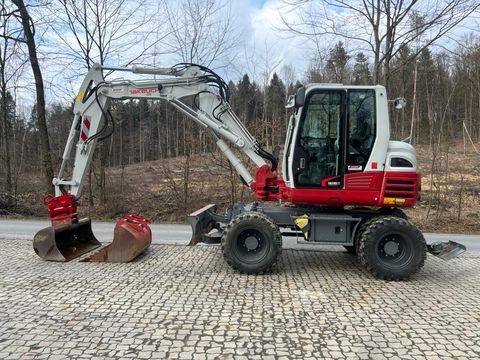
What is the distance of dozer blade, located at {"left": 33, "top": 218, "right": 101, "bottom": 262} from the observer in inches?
305

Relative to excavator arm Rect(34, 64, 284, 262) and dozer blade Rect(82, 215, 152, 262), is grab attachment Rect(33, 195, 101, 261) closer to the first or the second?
excavator arm Rect(34, 64, 284, 262)

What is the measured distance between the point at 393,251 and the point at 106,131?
5.93 m

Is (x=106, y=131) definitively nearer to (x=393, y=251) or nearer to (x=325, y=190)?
(x=325, y=190)

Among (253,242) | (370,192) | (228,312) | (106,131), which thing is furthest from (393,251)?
(106,131)

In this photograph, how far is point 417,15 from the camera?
12.9m

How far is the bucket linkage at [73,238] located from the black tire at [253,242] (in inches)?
79.1

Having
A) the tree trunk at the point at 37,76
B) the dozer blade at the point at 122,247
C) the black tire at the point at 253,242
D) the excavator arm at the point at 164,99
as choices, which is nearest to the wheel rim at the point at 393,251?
the black tire at the point at 253,242

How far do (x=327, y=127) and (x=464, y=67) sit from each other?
18.9 m

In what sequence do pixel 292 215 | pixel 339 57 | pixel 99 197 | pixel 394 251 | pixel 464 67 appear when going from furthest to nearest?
pixel 464 67 < pixel 99 197 < pixel 339 57 < pixel 292 215 < pixel 394 251

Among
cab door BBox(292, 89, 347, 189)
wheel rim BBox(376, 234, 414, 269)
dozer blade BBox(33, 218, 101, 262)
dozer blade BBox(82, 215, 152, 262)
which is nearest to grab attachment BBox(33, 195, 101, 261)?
dozer blade BBox(33, 218, 101, 262)

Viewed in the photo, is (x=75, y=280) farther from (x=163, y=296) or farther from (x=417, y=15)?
(x=417, y=15)

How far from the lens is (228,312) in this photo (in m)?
5.20

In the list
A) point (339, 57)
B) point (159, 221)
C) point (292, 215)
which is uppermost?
point (339, 57)

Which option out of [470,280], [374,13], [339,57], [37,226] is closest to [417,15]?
[374,13]
